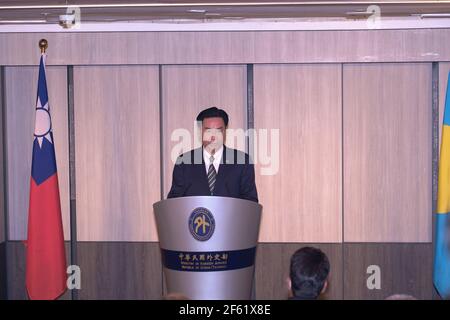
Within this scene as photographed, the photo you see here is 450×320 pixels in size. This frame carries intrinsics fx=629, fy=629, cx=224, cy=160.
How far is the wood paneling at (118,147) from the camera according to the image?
592cm

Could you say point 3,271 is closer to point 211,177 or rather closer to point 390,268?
point 211,177

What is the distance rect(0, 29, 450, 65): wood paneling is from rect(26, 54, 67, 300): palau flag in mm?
772

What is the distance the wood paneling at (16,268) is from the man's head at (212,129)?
240cm

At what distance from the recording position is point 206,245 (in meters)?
3.49

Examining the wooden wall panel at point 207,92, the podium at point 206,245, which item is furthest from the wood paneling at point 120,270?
the podium at point 206,245

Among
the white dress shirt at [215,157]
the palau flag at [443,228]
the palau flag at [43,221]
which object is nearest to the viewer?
the white dress shirt at [215,157]

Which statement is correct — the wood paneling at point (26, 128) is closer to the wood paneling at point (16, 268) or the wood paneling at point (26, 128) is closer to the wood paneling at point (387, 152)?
the wood paneling at point (16, 268)

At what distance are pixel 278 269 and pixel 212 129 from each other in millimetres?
2193

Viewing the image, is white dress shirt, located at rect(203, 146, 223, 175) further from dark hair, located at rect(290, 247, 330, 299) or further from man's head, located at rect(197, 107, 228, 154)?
dark hair, located at rect(290, 247, 330, 299)

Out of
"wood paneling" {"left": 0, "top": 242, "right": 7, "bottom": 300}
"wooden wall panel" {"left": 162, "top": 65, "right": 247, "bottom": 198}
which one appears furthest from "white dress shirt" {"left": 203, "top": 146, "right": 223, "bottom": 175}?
"wood paneling" {"left": 0, "top": 242, "right": 7, "bottom": 300}

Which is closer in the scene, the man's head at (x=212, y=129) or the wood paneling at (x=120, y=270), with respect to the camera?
the man's head at (x=212, y=129)

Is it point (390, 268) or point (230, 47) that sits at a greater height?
point (230, 47)

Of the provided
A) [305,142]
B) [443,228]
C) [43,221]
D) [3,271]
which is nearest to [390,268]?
[443,228]
